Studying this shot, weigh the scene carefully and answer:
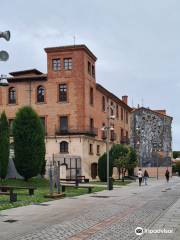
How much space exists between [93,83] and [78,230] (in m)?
48.2

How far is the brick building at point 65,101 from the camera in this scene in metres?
55.9

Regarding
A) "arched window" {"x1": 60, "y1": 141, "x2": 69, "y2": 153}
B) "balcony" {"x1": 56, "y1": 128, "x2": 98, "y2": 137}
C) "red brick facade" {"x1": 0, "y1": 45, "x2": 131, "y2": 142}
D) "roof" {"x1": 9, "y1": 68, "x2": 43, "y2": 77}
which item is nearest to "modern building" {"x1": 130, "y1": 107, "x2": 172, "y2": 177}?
"red brick facade" {"x1": 0, "y1": 45, "x2": 131, "y2": 142}

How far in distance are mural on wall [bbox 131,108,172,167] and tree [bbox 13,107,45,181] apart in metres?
53.1

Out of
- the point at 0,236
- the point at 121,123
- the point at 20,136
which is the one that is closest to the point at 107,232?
the point at 0,236

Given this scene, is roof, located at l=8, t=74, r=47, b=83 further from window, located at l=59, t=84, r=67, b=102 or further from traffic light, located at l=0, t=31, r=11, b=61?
traffic light, located at l=0, t=31, r=11, b=61

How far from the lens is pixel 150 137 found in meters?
92.5

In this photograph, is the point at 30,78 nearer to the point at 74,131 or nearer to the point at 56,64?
the point at 56,64

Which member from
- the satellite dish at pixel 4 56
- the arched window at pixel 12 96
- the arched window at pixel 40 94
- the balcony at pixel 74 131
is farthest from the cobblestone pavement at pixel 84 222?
the arched window at pixel 12 96

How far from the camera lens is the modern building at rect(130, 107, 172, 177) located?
91.6m

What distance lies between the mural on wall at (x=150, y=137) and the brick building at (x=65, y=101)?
107 ft

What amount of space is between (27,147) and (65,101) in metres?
18.5

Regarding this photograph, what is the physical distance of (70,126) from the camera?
185 feet

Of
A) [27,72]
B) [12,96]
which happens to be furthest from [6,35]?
[27,72]

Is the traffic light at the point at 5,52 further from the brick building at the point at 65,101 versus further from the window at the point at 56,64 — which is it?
the window at the point at 56,64
